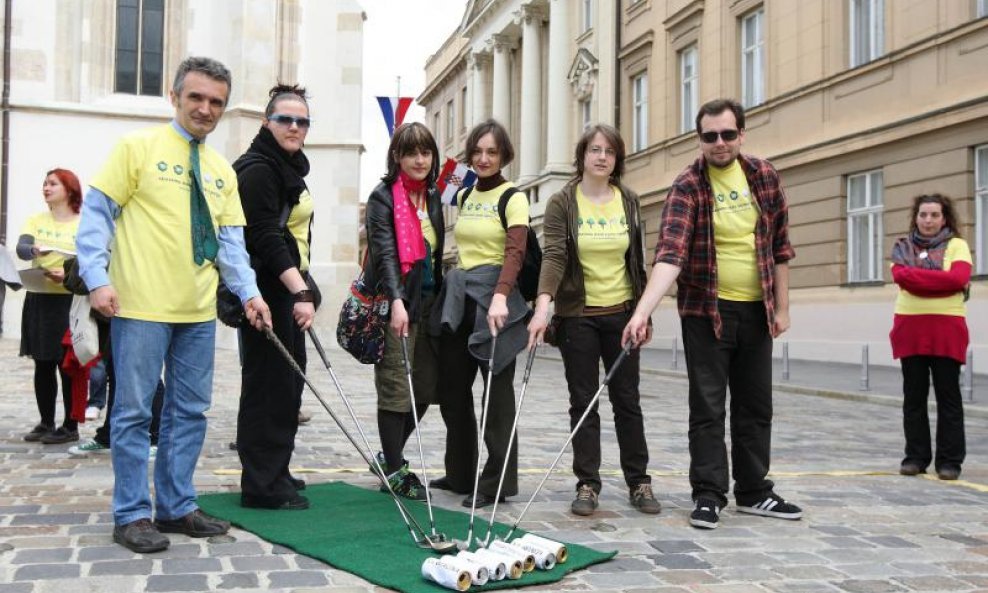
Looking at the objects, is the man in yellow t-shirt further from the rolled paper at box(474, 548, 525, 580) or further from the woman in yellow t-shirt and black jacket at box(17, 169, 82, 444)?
the woman in yellow t-shirt and black jacket at box(17, 169, 82, 444)

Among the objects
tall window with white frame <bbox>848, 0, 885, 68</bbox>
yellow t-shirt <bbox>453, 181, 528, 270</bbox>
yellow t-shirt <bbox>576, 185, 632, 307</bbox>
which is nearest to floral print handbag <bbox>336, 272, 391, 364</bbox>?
yellow t-shirt <bbox>453, 181, 528, 270</bbox>

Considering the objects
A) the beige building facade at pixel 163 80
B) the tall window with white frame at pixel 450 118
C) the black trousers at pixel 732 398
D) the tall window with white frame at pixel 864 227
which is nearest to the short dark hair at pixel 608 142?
the black trousers at pixel 732 398

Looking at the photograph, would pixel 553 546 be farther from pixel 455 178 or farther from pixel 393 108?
pixel 393 108

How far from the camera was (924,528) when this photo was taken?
16.6 ft

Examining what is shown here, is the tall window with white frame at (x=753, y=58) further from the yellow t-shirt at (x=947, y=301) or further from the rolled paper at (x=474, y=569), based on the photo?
the rolled paper at (x=474, y=569)

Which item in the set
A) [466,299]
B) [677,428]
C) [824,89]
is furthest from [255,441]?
[824,89]

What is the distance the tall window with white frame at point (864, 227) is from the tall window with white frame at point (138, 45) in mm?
14039

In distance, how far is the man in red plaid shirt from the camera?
5113mm

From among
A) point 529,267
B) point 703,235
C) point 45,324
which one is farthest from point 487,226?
point 45,324

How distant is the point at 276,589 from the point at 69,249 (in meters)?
4.17

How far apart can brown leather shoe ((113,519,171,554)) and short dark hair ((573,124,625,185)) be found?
2.51 m

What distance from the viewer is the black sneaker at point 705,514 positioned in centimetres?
487

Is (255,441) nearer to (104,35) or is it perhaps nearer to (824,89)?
(824,89)

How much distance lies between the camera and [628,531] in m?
4.77
